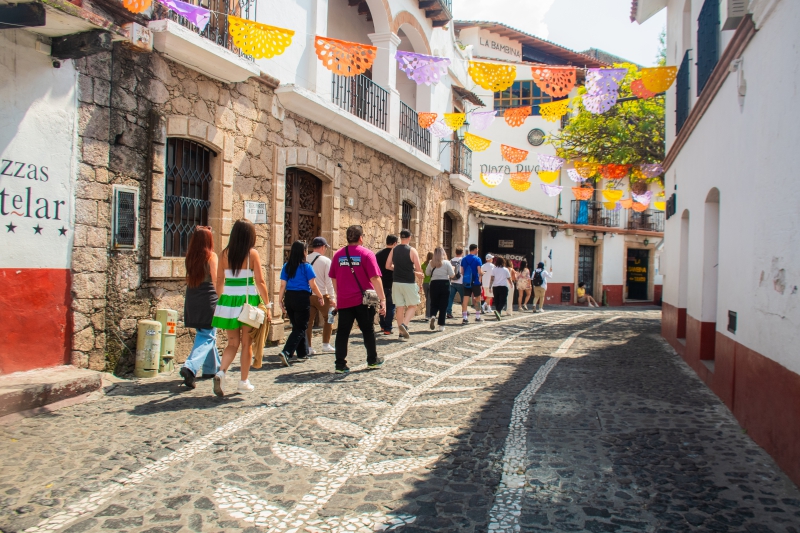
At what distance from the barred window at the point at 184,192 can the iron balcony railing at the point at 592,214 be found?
74.4 ft

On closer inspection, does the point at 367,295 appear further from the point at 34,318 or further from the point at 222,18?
the point at 222,18

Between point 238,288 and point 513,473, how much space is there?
3118mm

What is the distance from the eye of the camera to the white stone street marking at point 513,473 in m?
3.01

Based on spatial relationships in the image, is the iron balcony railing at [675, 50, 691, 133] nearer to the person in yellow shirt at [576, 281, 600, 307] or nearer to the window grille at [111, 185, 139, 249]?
the window grille at [111, 185, 139, 249]

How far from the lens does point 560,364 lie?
757cm

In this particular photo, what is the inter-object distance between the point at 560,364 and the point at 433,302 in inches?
166

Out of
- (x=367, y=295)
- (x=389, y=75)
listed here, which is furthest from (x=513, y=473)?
(x=389, y=75)

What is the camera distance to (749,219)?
16.2ft

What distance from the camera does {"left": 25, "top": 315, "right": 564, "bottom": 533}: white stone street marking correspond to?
3.01 metres

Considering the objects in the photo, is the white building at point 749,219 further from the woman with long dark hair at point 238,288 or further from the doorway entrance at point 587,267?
the doorway entrance at point 587,267

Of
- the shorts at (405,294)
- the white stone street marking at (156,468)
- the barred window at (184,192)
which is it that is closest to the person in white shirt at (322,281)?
the barred window at (184,192)

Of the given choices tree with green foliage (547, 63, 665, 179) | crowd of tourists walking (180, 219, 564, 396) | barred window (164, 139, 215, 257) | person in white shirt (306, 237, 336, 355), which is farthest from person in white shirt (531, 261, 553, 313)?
barred window (164, 139, 215, 257)

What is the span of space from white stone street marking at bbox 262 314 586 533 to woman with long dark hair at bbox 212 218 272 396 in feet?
4.99

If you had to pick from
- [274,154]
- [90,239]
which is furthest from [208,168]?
[90,239]
